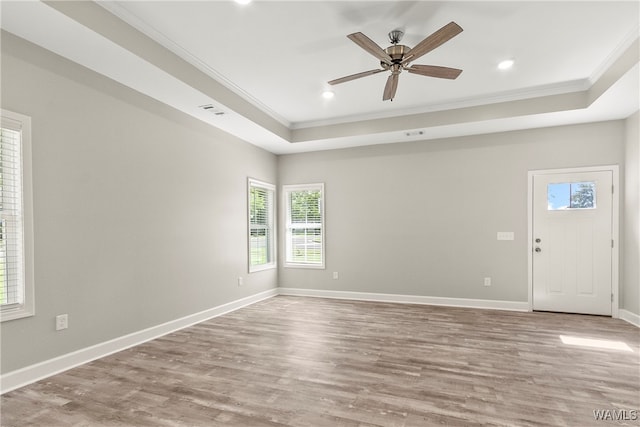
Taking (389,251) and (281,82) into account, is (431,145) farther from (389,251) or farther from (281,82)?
(281,82)

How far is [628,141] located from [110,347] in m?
6.66

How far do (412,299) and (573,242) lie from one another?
2.44m

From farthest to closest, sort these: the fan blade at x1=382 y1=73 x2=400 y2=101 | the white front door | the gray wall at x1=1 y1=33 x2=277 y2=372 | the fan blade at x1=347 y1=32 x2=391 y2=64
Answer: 1. the white front door
2. the fan blade at x1=382 y1=73 x2=400 y2=101
3. the gray wall at x1=1 y1=33 x2=277 y2=372
4. the fan blade at x1=347 y1=32 x2=391 y2=64

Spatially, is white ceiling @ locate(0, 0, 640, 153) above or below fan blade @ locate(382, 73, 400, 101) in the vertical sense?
above

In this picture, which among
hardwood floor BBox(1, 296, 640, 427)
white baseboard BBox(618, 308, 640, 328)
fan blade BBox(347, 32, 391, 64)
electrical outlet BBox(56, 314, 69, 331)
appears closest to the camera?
hardwood floor BBox(1, 296, 640, 427)

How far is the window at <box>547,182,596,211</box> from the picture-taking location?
474 centimetres

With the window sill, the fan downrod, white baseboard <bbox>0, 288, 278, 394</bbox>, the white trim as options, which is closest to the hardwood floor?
white baseboard <bbox>0, 288, 278, 394</bbox>

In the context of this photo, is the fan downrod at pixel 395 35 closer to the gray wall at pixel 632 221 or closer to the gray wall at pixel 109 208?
the gray wall at pixel 109 208

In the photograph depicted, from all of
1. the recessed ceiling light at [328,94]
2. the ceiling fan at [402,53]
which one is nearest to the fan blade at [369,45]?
the ceiling fan at [402,53]

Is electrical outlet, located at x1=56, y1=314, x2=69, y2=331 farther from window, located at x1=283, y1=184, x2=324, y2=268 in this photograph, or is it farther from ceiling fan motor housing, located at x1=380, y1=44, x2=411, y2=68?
window, located at x1=283, y1=184, x2=324, y2=268

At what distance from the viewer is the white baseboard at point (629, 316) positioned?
418 centimetres

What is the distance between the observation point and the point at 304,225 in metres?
6.42

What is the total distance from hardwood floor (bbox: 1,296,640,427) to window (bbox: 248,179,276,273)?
186 cm

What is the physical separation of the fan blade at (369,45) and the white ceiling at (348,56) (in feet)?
0.92
